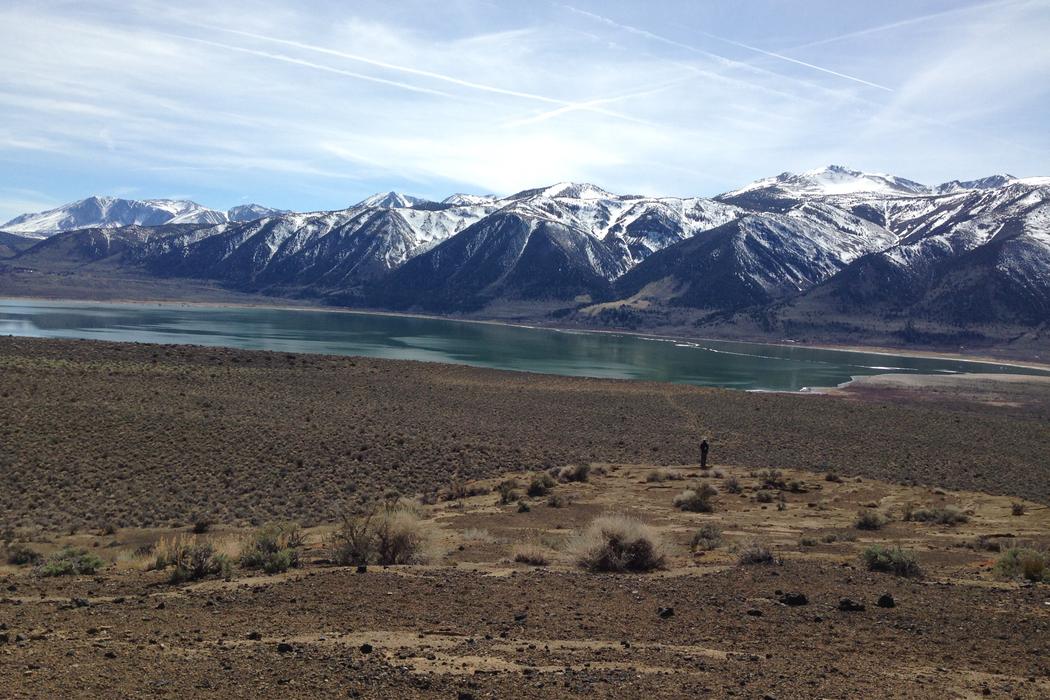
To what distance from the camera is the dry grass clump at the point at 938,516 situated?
56.9ft

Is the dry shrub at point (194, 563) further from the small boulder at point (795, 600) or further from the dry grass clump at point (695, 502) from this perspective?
the dry grass clump at point (695, 502)

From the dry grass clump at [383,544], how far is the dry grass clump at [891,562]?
733 centimetres

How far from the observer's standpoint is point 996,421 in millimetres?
43750

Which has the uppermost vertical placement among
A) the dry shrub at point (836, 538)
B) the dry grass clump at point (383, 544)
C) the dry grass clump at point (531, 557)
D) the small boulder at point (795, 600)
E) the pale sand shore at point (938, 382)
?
the small boulder at point (795, 600)

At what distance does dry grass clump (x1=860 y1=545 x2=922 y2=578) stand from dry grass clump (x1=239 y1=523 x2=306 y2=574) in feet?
30.5

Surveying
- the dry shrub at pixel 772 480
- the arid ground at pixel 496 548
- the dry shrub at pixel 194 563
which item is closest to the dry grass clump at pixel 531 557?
the arid ground at pixel 496 548

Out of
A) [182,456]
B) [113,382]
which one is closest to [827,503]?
[182,456]

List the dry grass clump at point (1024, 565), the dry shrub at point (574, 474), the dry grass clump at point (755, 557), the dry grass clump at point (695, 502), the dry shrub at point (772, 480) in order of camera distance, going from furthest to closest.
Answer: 1. the dry shrub at point (574, 474)
2. the dry shrub at point (772, 480)
3. the dry grass clump at point (695, 502)
4. the dry grass clump at point (755, 557)
5. the dry grass clump at point (1024, 565)

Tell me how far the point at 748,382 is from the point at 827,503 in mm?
49978

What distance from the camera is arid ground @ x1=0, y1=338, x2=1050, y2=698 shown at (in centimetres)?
699

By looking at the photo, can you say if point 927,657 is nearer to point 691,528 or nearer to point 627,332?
point 691,528

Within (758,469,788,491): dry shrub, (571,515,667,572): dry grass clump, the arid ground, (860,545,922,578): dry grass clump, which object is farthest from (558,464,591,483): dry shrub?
(860,545,922,578): dry grass clump

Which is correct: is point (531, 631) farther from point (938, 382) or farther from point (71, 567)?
point (938, 382)

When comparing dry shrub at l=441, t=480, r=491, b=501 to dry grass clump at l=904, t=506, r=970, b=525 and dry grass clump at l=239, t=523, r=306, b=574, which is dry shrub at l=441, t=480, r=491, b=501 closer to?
dry grass clump at l=239, t=523, r=306, b=574
